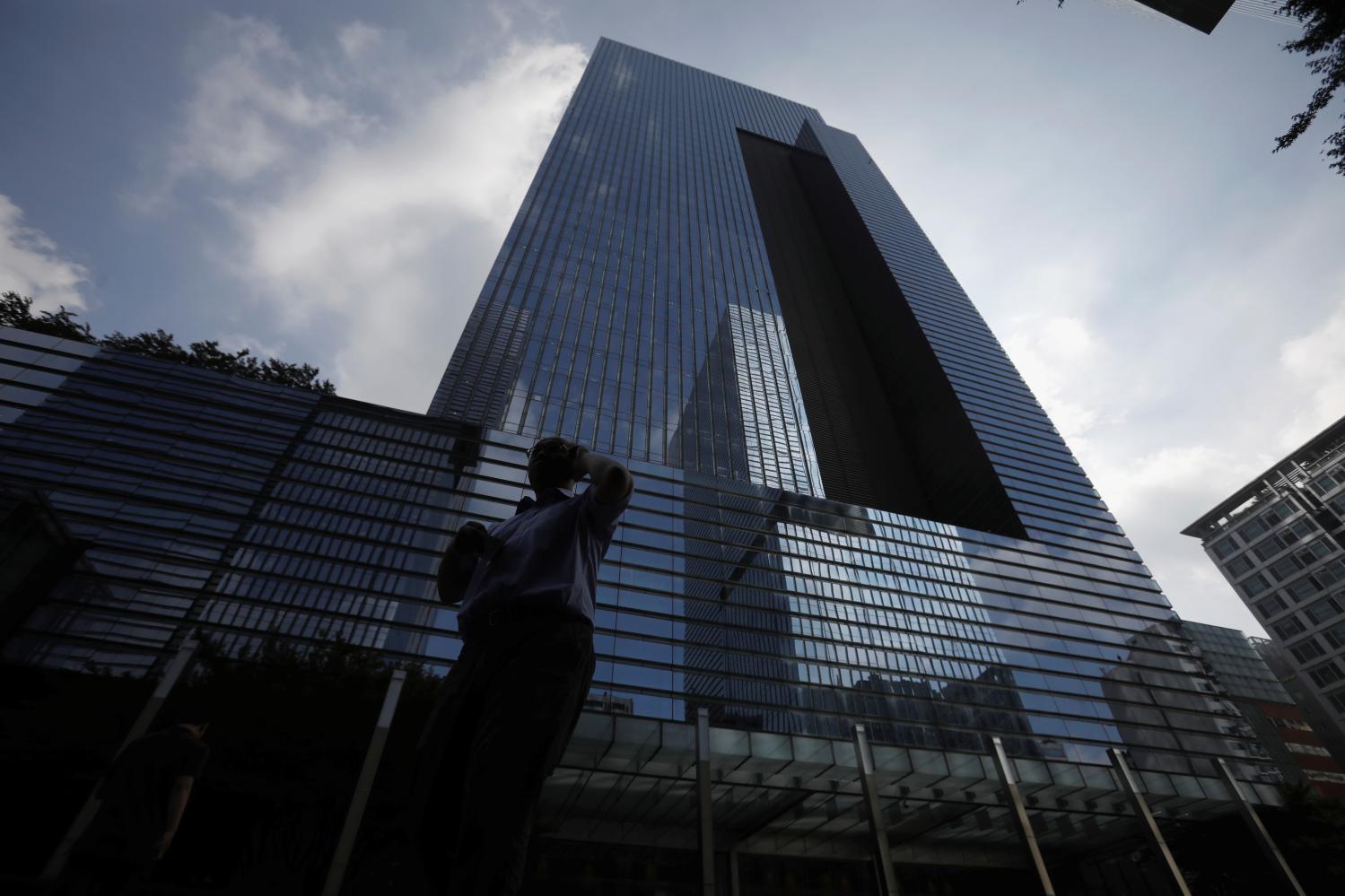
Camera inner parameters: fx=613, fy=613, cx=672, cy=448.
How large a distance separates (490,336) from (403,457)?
520 inches

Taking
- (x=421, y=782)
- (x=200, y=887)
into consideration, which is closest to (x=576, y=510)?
(x=421, y=782)

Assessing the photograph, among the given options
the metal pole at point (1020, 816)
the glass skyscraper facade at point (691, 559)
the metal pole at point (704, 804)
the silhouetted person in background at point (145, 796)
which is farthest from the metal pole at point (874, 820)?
the silhouetted person in background at point (145, 796)

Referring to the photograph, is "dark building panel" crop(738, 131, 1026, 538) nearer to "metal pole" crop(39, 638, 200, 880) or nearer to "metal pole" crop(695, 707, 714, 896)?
"metal pole" crop(695, 707, 714, 896)

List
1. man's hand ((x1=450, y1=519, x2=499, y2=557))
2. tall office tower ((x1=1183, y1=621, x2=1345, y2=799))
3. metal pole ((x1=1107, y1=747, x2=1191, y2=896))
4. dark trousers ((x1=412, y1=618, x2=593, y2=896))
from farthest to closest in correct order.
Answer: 1. tall office tower ((x1=1183, y1=621, x2=1345, y2=799))
2. metal pole ((x1=1107, y1=747, x2=1191, y2=896))
3. man's hand ((x1=450, y1=519, x2=499, y2=557))
4. dark trousers ((x1=412, y1=618, x2=593, y2=896))

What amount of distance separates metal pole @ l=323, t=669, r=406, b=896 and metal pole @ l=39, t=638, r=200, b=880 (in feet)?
15.5

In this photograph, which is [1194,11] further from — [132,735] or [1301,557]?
[1301,557]

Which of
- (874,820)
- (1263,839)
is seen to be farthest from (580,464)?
(1263,839)

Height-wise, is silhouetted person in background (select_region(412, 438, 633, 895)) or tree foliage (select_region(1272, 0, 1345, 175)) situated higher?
tree foliage (select_region(1272, 0, 1345, 175))

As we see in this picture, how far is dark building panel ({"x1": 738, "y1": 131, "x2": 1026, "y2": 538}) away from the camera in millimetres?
44369

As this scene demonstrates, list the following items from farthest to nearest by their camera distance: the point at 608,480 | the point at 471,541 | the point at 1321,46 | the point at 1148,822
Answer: the point at 1148,822
the point at 1321,46
the point at 608,480
the point at 471,541

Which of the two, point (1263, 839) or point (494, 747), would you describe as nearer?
point (494, 747)

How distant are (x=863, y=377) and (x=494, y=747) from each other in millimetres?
60075

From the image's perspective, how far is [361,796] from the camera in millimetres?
14914

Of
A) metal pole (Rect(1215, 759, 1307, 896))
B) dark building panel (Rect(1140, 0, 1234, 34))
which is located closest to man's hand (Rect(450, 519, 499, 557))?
dark building panel (Rect(1140, 0, 1234, 34))
